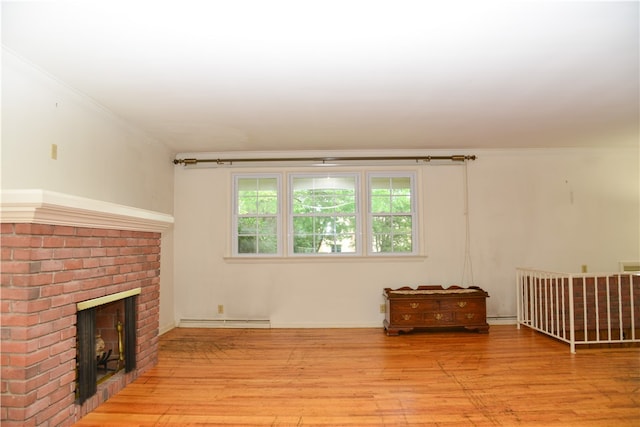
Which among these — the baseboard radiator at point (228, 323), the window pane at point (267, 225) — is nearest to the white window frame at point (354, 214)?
the window pane at point (267, 225)

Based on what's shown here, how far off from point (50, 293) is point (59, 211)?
495 mm

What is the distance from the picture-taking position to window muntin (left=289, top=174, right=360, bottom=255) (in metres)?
5.72

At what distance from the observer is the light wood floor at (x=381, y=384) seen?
2727 millimetres

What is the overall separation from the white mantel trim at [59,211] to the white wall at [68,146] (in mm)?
622

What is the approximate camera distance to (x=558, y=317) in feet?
15.2

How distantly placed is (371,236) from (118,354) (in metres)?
3.42

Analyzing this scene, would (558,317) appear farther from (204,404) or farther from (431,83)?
(204,404)

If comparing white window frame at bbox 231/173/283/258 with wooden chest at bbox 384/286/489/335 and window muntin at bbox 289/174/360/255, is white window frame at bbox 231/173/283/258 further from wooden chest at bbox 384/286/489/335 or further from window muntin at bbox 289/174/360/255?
wooden chest at bbox 384/286/489/335

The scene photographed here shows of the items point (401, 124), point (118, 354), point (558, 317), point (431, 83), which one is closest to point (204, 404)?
point (118, 354)

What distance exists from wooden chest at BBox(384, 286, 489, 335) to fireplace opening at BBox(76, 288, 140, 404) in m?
2.97

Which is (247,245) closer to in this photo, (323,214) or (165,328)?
(323,214)

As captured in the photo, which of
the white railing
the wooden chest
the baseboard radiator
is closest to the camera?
the white railing

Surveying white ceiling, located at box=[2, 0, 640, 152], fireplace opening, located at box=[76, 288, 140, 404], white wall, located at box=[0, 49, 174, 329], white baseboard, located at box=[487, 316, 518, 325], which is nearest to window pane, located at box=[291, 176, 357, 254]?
white ceiling, located at box=[2, 0, 640, 152]

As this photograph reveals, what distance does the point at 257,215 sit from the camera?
5.74m
